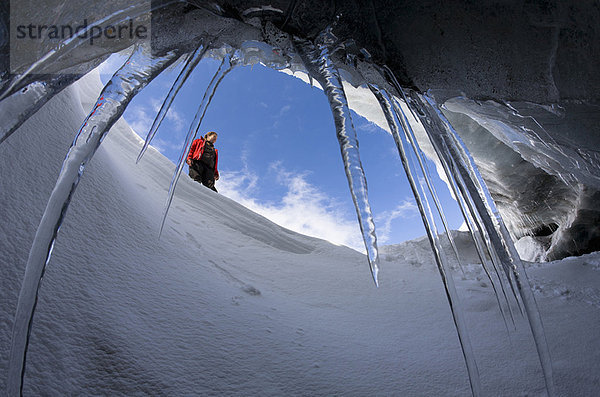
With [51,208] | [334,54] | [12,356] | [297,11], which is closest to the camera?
[12,356]

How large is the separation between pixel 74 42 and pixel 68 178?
0.50 meters

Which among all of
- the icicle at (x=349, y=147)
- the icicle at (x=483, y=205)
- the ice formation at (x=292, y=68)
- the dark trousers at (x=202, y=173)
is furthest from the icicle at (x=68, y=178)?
the dark trousers at (x=202, y=173)

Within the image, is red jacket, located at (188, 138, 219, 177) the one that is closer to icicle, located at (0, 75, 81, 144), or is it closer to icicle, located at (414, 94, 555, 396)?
icicle, located at (0, 75, 81, 144)

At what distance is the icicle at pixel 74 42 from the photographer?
1.13 metres

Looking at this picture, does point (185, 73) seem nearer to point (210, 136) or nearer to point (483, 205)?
point (483, 205)

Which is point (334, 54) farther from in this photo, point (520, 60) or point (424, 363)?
point (424, 363)

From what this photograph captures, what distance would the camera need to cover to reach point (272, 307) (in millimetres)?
2281

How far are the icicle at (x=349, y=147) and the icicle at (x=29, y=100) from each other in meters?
0.99

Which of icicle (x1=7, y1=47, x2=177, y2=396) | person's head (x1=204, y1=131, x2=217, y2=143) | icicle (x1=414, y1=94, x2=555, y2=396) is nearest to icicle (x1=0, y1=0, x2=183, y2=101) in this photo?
icicle (x1=7, y1=47, x2=177, y2=396)

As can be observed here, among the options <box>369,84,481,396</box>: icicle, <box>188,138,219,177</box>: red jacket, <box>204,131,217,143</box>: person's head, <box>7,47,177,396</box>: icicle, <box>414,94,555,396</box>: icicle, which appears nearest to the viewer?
<box>7,47,177,396</box>: icicle

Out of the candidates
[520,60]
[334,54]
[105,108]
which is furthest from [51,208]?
[520,60]

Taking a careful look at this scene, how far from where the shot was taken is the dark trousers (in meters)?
6.50

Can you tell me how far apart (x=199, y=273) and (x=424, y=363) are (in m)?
1.53

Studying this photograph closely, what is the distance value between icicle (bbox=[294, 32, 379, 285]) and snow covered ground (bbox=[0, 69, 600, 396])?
25.5 inches
